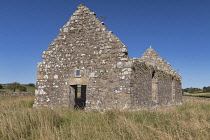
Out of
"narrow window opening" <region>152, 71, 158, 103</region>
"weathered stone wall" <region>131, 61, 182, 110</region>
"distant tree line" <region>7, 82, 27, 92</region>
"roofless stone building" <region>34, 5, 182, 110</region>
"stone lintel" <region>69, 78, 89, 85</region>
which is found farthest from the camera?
"distant tree line" <region>7, 82, 27, 92</region>

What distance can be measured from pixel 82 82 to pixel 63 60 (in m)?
1.93

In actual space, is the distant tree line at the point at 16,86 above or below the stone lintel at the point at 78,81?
below

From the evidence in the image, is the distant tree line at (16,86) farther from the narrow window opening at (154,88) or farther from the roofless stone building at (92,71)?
the narrow window opening at (154,88)

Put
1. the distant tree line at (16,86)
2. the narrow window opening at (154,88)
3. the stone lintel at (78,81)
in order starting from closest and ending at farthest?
the stone lintel at (78,81), the narrow window opening at (154,88), the distant tree line at (16,86)

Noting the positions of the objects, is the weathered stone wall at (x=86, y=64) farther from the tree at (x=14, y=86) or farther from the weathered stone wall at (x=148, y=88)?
the tree at (x=14, y=86)

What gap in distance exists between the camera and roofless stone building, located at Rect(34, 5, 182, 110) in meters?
8.89

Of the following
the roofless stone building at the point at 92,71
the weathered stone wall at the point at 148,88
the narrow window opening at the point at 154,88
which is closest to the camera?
the roofless stone building at the point at 92,71

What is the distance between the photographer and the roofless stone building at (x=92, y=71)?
8891mm

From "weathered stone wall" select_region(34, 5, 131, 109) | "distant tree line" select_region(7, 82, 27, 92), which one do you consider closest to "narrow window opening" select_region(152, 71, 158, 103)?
"weathered stone wall" select_region(34, 5, 131, 109)

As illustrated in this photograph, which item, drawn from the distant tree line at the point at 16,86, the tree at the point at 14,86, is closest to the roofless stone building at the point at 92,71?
the distant tree line at the point at 16,86

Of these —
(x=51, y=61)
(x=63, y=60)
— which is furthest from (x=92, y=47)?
(x=51, y=61)

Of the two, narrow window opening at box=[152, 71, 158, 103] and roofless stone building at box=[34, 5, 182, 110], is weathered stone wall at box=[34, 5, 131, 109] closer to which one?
roofless stone building at box=[34, 5, 182, 110]

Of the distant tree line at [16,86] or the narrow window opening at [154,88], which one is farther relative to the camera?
the distant tree line at [16,86]

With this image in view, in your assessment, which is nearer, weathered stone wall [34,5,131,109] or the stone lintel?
weathered stone wall [34,5,131,109]
